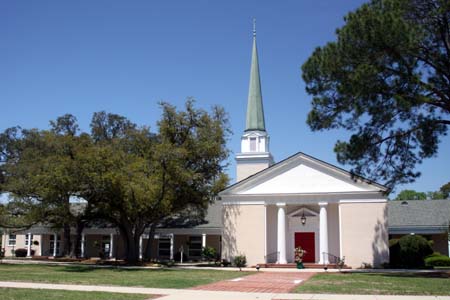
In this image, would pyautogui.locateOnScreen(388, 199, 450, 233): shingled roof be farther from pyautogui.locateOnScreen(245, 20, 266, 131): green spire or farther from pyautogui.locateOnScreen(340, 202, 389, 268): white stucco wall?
pyautogui.locateOnScreen(245, 20, 266, 131): green spire

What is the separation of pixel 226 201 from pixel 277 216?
12.6 feet

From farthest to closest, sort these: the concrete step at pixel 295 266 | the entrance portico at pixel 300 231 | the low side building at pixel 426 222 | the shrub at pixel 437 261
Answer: the low side building at pixel 426 222, the entrance portico at pixel 300 231, the shrub at pixel 437 261, the concrete step at pixel 295 266

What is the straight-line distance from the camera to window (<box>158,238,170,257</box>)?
4262 cm

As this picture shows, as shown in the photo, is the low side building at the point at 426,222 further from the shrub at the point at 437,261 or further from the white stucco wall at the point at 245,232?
the white stucco wall at the point at 245,232

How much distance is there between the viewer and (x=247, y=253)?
34875 millimetres

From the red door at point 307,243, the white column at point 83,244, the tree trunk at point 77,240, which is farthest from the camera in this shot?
the white column at point 83,244

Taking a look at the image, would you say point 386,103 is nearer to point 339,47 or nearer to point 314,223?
point 339,47

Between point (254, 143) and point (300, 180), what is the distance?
50.1 feet

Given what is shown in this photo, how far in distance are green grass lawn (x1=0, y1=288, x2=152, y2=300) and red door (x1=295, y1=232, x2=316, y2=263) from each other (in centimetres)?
2232

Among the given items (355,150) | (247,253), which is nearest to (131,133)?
(247,253)

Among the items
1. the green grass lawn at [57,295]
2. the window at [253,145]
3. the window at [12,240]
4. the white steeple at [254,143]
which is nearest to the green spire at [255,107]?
the white steeple at [254,143]

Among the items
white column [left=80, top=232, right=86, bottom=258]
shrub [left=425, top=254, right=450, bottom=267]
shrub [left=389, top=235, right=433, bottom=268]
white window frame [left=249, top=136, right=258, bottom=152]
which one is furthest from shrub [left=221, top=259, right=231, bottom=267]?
white window frame [left=249, top=136, right=258, bottom=152]

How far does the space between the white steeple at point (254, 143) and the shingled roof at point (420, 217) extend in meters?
13.5

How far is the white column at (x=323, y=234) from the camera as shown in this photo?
110 ft
